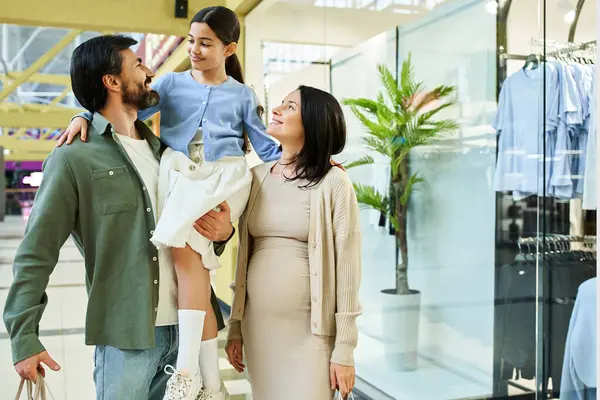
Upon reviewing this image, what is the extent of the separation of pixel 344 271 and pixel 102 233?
2.10 feet

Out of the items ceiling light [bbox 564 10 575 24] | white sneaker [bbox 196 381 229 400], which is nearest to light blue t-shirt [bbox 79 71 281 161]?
white sneaker [bbox 196 381 229 400]

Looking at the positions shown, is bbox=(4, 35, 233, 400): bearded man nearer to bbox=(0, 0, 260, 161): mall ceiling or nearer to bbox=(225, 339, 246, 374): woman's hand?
bbox=(225, 339, 246, 374): woman's hand

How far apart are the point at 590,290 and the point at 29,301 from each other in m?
2.29

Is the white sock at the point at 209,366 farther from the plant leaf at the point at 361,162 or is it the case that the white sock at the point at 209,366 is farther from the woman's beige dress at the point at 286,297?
the plant leaf at the point at 361,162

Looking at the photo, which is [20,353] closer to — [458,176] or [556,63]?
[556,63]

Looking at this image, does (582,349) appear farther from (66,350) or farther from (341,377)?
(66,350)

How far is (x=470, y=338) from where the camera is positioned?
3.79 m

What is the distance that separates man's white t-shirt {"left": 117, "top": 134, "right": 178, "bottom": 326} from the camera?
168cm

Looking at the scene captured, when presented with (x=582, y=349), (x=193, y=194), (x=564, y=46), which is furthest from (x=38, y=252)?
(x=564, y=46)

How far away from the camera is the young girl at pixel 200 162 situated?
62.9 inches

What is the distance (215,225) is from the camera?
66.2 inches

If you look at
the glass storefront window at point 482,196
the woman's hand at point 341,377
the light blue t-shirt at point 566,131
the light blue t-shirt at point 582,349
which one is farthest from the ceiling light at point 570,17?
the woman's hand at point 341,377

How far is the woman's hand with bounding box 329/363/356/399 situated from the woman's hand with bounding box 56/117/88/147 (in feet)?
2.94

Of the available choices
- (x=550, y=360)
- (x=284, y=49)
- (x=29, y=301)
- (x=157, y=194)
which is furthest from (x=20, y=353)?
(x=284, y=49)
